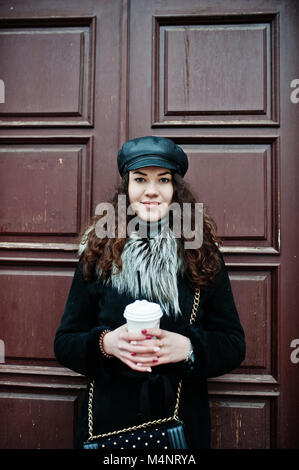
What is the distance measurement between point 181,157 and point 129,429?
99 cm

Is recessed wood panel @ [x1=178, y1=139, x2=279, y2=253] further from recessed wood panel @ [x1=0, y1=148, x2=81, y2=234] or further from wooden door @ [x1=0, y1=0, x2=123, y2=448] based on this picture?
recessed wood panel @ [x1=0, y1=148, x2=81, y2=234]

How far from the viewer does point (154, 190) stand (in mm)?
1196

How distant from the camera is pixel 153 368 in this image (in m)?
1.14

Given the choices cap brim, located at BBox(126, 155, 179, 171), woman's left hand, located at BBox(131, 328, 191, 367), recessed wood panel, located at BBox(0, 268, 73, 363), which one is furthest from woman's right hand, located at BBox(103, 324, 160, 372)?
recessed wood panel, located at BBox(0, 268, 73, 363)

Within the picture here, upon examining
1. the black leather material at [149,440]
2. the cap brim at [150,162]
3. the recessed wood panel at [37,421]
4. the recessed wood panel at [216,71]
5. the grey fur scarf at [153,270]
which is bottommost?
the recessed wood panel at [37,421]

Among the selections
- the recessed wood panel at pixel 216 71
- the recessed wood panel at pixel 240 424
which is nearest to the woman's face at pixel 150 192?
the recessed wood panel at pixel 216 71

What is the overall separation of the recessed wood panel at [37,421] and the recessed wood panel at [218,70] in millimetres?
1553

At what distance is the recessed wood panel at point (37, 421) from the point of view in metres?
1.69

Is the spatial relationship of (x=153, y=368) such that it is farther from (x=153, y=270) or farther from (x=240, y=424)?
(x=240, y=424)

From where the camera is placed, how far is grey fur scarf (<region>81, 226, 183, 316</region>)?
3.90ft

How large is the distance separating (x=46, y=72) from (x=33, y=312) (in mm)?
1283

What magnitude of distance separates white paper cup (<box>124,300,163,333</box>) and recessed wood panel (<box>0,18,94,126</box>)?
115 cm

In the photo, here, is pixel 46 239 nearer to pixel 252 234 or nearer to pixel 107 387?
pixel 107 387

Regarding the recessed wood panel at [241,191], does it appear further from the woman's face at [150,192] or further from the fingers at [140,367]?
the fingers at [140,367]
